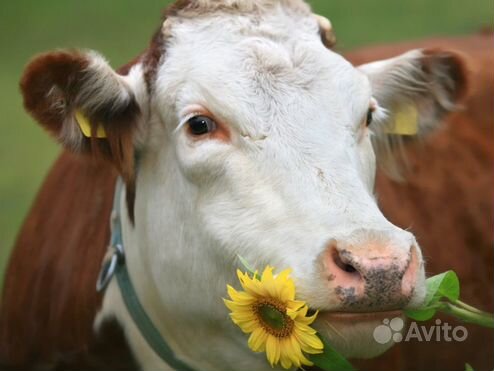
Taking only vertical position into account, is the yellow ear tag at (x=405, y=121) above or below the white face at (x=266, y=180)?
below

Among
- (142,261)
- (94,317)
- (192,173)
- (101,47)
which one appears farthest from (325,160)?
(101,47)

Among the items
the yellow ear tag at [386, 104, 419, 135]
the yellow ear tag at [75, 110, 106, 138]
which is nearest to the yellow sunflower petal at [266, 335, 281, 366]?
the yellow ear tag at [75, 110, 106, 138]

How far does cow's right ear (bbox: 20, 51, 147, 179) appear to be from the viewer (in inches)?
147

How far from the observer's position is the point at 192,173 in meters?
3.60

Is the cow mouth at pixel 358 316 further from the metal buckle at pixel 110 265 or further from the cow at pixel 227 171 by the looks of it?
the metal buckle at pixel 110 265

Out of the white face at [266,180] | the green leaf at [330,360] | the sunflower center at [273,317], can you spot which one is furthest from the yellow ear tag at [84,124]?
the green leaf at [330,360]

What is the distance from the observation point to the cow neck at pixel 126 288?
4051 mm

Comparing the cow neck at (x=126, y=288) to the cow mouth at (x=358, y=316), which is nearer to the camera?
the cow mouth at (x=358, y=316)

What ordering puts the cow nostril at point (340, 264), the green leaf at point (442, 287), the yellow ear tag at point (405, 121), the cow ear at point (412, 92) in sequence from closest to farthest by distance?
the cow nostril at point (340, 264)
the green leaf at point (442, 287)
the cow ear at point (412, 92)
the yellow ear tag at point (405, 121)

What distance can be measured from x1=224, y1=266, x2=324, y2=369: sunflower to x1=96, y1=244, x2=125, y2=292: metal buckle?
0.97 m

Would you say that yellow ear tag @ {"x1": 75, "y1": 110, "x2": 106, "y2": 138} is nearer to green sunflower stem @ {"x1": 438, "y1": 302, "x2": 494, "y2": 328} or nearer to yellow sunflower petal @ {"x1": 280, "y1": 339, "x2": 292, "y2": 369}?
yellow sunflower petal @ {"x1": 280, "y1": 339, "x2": 292, "y2": 369}

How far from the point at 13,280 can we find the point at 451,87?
1.99 metres

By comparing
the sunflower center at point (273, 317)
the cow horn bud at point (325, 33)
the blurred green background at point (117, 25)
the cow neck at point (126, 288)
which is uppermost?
the cow horn bud at point (325, 33)

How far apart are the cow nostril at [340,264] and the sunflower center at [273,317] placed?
0.20 metres
